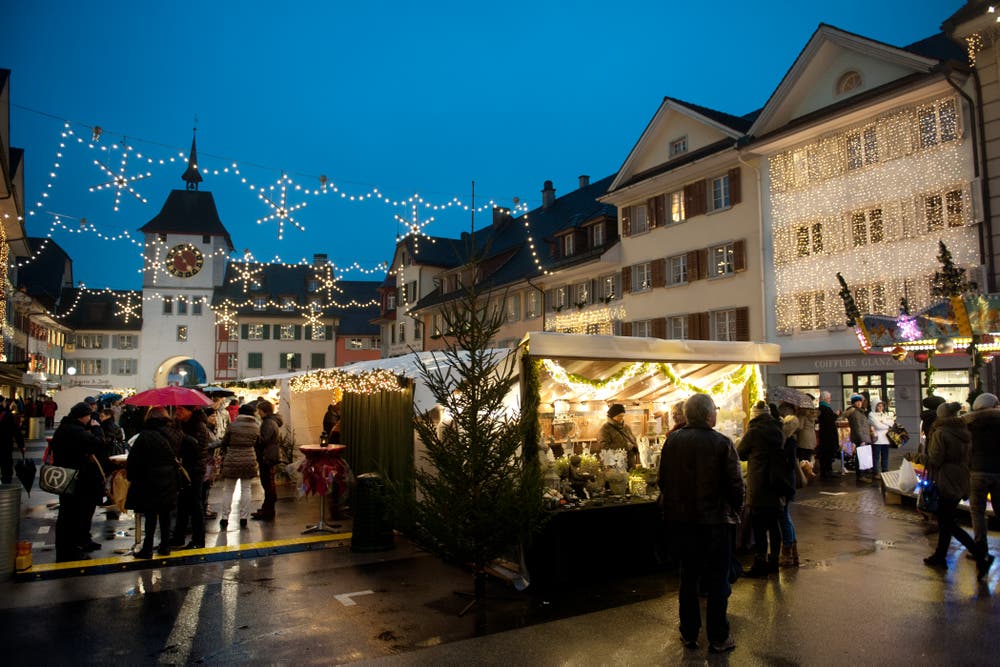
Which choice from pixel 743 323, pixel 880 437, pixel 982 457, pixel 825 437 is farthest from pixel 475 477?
pixel 743 323

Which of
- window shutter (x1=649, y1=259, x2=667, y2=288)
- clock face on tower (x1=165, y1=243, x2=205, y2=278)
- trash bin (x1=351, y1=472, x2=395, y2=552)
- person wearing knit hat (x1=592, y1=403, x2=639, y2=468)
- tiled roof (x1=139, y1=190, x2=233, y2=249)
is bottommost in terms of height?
trash bin (x1=351, y1=472, x2=395, y2=552)

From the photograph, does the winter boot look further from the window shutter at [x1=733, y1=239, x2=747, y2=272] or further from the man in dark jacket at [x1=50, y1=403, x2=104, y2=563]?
the window shutter at [x1=733, y1=239, x2=747, y2=272]

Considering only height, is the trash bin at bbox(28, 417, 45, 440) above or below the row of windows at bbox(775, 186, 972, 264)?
below

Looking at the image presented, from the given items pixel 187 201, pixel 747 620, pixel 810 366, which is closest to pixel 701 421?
pixel 747 620

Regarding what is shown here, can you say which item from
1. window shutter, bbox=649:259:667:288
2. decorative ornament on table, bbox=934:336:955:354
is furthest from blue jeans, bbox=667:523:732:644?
window shutter, bbox=649:259:667:288

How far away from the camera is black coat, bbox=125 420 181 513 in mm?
8195

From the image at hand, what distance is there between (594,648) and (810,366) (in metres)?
19.0

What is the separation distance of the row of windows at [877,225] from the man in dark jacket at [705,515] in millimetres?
16508

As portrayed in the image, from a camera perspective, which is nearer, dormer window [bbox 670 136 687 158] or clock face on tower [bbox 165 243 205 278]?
dormer window [bbox 670 136 687 158]

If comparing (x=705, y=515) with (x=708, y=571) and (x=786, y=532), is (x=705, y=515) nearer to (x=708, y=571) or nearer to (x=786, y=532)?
(x=708, y=571)

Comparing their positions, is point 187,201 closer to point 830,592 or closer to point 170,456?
point 170,456

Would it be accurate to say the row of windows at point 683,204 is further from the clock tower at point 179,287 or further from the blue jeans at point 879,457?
the clock tower at point 179,287

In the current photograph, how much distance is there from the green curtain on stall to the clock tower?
174ft

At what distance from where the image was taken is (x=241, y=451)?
1065 cm
